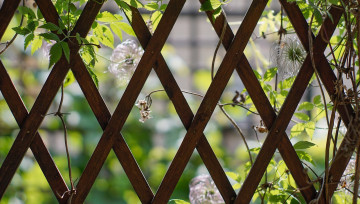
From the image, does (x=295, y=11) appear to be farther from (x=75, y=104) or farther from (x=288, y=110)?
(x=75, y=104)

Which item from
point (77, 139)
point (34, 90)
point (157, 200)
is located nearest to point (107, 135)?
point (157, 200)

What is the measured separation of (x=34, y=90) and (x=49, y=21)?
1.98 metres

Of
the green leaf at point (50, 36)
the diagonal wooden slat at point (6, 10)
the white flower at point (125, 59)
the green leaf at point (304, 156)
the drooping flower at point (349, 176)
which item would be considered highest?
the diagonal wooden slat at point (6, 10)

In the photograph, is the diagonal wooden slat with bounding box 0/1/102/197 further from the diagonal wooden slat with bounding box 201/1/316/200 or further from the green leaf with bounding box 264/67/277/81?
the green leaf with bounding box 264/67/277/81

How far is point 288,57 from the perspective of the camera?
1241 mm

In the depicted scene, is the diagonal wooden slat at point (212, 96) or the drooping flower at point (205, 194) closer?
the diagonal wooden slat at point (212, 96)

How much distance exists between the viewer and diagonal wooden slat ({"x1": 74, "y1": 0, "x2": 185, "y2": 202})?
1158mm

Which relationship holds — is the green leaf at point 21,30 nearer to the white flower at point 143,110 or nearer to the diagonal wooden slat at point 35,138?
the diagonal wooden slat at point 35,138


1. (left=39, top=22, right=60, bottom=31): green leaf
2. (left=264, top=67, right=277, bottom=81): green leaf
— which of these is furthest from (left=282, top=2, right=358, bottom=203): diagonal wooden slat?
(left=39, top=22, right=60, bottom=31): green leaf

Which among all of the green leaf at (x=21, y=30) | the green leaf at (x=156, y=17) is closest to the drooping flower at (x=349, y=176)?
the green leaf at (x=156, y=17)

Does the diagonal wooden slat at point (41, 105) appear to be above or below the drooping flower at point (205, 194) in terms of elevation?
above

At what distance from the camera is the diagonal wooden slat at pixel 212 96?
116 centimetres

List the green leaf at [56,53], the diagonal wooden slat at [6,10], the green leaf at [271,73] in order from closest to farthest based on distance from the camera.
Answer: the green leaf at [56,53]
the diagonal wooden slat at [6,10]
the green leaf at [271,73]

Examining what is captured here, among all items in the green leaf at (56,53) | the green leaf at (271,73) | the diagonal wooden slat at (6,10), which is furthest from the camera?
the green leaf at (271,73)
